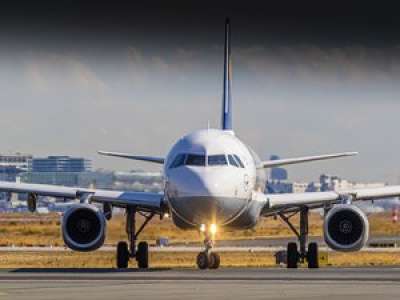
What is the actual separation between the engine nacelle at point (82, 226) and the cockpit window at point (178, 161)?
12.4 ft

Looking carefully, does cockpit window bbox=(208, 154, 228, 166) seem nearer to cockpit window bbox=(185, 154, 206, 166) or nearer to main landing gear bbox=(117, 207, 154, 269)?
cockpit window bbox=(185, 154, 206, 166)

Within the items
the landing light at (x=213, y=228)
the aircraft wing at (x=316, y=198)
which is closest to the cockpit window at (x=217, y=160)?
the landing light at (x=213, y=228)

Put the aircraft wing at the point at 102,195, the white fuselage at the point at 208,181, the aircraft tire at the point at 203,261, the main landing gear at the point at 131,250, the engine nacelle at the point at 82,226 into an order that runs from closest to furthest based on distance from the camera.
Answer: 1. the white fuselage at the point at 208,181
2. the aircraft tire at the point at 203,261
3. the engine nacelle at the point at 82,226
4. the aircraft wing at the point at 102,195
5. the main landing gear at the point at 131,250

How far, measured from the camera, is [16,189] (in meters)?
44.4

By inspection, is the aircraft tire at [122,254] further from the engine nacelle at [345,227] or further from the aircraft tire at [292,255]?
the engine nacelle at [345,227]

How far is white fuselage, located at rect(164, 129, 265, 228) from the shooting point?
1521 inches

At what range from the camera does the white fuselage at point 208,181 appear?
38.6 meters

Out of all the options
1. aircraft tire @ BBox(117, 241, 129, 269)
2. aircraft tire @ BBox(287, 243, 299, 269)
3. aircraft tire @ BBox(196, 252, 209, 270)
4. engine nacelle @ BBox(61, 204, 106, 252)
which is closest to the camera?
aircraft tire @ BBox(196, 252, 209, 270)

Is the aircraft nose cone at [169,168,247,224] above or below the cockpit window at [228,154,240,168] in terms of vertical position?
below
